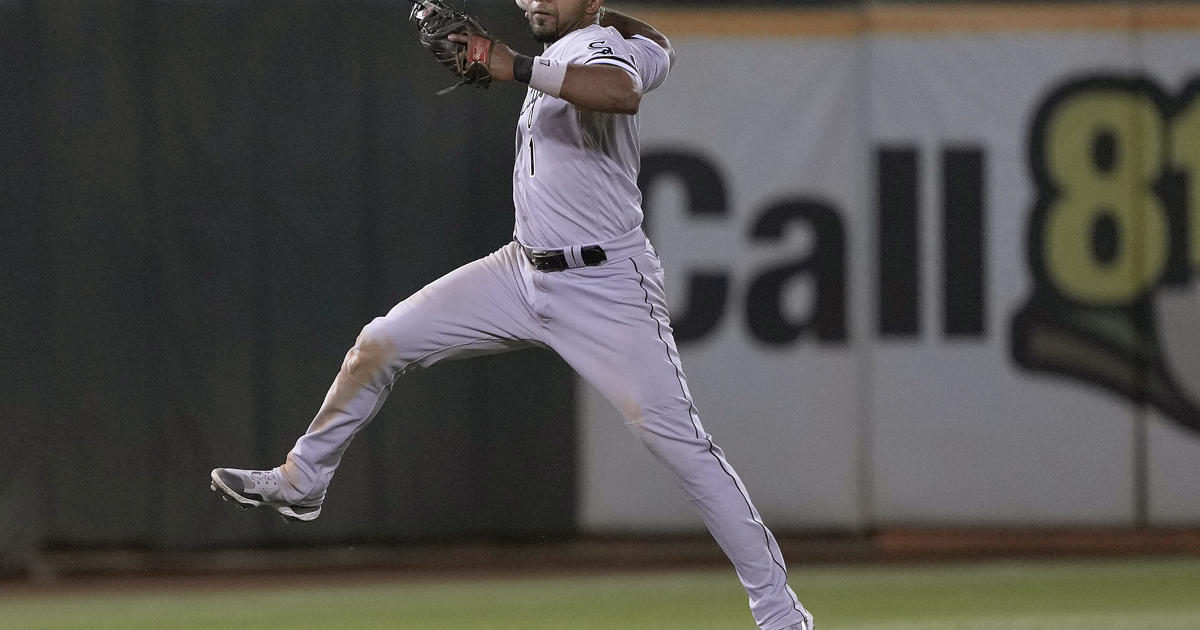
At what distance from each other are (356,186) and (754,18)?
1.80 m

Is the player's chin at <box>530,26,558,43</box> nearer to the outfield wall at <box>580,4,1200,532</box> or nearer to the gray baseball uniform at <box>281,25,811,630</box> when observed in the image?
the gray baseball uniform at <box>281,25,811,630</box>

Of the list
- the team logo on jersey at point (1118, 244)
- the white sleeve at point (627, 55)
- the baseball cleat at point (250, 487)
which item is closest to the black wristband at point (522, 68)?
the white sleeve at point (627, 55)

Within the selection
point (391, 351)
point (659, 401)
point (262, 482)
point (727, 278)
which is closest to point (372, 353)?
point (391, 351)

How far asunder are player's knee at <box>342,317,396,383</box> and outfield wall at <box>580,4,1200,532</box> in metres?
2.44

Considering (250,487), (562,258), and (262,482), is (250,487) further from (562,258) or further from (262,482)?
(562,258)

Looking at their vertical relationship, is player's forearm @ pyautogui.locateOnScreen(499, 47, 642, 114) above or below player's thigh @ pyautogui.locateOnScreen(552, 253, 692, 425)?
above

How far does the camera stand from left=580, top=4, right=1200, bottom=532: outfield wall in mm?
6109

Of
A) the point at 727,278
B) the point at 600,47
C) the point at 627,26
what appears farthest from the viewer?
the point at 727,278

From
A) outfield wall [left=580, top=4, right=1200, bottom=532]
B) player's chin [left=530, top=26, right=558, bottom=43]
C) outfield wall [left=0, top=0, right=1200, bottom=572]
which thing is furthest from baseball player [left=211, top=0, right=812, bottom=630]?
outfield wall [left=580, top=4, right=1200, bottom=532]

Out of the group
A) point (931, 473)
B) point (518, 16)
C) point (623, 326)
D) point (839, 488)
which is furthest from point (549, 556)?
point (623, 326)

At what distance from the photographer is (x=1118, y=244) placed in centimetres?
616

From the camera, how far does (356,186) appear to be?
5.96 meters

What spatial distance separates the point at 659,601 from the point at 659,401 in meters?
1.85

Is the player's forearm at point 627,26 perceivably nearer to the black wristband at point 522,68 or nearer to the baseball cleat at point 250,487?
the black wristband at point 522,68
